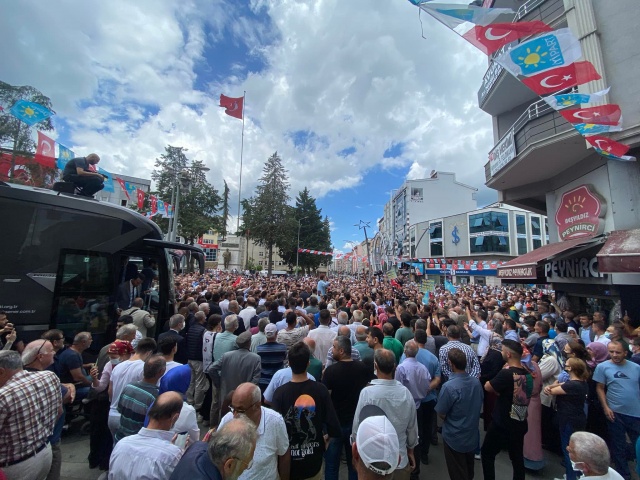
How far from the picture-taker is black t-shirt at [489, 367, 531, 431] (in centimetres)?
354

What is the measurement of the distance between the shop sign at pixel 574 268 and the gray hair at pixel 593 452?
911 cm

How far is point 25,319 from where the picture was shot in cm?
448

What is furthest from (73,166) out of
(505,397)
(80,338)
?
(505,397)

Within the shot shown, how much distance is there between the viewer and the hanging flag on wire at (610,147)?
7.54 metres

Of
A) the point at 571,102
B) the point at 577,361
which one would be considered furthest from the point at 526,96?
the point at 577,361

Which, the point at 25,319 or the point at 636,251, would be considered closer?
the point at 25,319

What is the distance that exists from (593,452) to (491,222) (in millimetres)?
48947

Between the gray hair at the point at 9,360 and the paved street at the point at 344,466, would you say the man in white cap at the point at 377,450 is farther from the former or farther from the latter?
the gray hair at the point at 9,360

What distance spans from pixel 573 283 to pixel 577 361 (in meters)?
9.19

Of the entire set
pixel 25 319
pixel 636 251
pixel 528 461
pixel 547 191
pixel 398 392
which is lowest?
pixel 528 461

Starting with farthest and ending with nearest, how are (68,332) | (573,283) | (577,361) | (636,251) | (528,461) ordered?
(573,283) < (636,251) < (68,332) < (528,461) < (577,361)

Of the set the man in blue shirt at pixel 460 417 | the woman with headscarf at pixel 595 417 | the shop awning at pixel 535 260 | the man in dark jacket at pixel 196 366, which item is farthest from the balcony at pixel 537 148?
the man in dark jacket at pixel 196 366

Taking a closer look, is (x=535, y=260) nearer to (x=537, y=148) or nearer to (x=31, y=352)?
(x=537, y=148)

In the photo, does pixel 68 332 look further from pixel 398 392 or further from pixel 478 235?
pixel 478 235
